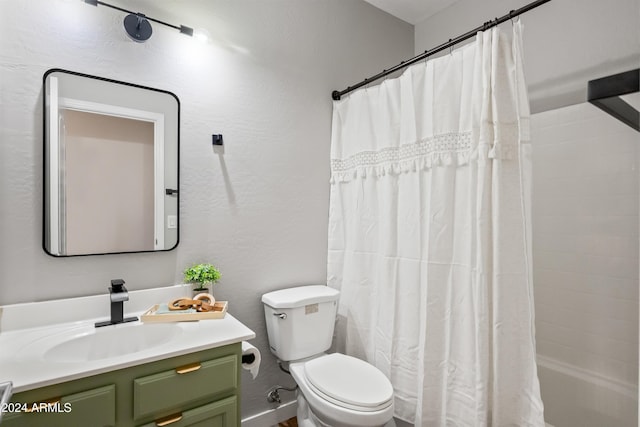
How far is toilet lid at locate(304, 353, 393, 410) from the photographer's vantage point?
1.44 m

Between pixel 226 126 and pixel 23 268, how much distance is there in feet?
3.56

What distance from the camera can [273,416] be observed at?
2.00 metres

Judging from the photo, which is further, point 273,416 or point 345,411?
point 273,416

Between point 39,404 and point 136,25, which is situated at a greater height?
point 136,25

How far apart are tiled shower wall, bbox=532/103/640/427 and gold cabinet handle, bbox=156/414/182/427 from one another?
6.27 ft

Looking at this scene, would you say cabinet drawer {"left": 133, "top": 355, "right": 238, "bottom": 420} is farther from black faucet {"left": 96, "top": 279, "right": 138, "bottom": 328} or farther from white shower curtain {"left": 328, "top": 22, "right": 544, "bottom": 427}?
white shower curtain {"left": 328, "top": 22, "right": 544, "bottom": 427}

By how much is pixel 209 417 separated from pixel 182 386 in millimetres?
176

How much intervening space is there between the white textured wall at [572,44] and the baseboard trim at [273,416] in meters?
2.31

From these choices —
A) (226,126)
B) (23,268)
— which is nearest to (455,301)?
(226,126)

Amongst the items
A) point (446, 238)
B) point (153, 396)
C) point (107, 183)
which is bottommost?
point (153, 396)

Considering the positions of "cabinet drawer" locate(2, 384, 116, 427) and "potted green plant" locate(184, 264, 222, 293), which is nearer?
"cabinet drawer" locate(2, 384, 116, 427)

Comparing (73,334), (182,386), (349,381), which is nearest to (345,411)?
(349,381)

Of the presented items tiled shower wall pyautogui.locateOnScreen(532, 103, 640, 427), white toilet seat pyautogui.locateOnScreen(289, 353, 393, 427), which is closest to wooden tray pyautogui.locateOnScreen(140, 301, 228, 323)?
white toilet seat pyautogui.locateOnScreen(289, 353, 393, 427)

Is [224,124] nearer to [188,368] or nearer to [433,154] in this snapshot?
[433,154]
